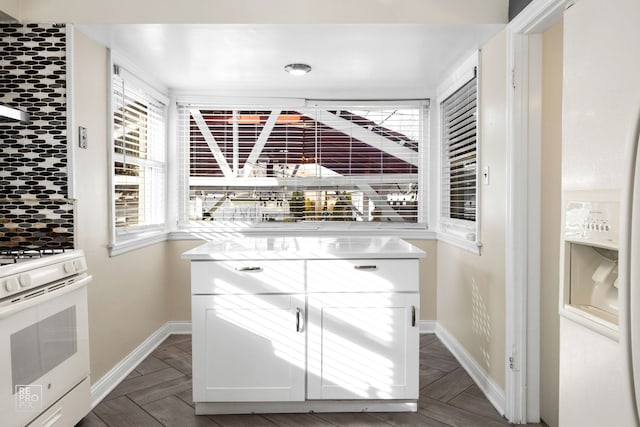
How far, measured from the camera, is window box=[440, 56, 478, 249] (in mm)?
2857

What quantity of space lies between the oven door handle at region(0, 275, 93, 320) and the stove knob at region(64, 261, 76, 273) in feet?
0.21

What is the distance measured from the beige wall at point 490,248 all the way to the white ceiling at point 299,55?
24 centimetres

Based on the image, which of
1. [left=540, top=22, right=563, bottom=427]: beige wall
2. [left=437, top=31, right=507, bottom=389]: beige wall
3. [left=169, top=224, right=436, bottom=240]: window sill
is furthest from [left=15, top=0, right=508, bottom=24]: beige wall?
[left=169, top=224, right=436, bottom=240]: window sill

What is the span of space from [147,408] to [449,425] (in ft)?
5.46

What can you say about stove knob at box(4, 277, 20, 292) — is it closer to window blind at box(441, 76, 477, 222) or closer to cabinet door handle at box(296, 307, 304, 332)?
cabinet door handle at box(296, 307, 304, 332)

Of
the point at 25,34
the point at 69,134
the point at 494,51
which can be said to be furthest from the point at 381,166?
the point at 25,34

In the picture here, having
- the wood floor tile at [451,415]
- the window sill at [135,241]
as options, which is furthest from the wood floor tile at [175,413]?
the wood floor tile at [451,415]

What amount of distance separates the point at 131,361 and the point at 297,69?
2343 millimetres

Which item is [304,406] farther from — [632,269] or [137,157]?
[137,157]

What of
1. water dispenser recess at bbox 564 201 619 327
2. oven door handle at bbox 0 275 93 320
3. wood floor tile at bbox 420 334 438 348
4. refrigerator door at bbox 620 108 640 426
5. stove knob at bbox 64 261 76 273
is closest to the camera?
refrigerator door at bbox 620 108 640 426

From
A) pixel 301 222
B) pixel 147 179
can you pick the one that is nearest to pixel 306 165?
pixel 301 222

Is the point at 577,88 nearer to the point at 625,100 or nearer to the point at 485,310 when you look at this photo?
the point at 625,100

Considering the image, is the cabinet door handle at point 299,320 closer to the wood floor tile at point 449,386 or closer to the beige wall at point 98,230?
the wood floor tile at point 449,386

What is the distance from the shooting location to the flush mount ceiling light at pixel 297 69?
9.82ft
